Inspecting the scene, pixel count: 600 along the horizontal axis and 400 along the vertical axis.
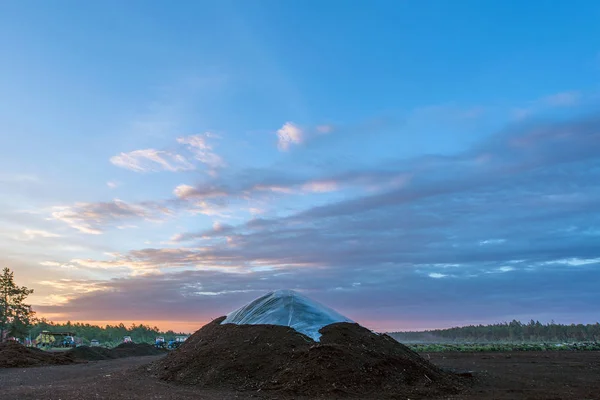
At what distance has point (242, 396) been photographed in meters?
14.5

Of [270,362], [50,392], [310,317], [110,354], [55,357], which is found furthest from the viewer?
[110,354]

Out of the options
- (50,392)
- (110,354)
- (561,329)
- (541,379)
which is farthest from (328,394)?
(561,329)

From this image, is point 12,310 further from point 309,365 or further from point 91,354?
point 309,365

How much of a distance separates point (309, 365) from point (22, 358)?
1092 inches

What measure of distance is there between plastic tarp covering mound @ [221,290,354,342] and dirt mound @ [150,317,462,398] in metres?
0.70

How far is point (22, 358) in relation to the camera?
3369 centimetres

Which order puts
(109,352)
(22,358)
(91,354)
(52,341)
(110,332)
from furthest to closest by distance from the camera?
1. (110,332)
2. (52,341)
3. (109,352)
4. (91,354)
5. (22,358)

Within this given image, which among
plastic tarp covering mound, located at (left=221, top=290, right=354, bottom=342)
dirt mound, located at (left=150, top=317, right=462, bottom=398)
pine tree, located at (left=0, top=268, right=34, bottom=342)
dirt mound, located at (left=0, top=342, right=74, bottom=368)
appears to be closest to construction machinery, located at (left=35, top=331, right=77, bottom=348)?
pine tree, located at (left=0, top=268, right=34, bottom=342)

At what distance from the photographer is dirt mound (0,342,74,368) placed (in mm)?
32250

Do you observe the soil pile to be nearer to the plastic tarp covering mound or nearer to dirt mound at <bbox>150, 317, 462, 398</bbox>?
the plastic tarp covering mound

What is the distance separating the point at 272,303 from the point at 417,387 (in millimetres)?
9273

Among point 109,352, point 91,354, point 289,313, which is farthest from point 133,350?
point 289,313

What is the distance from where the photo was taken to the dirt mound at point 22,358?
32250mm

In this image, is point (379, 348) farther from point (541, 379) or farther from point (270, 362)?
point (541, 379)
